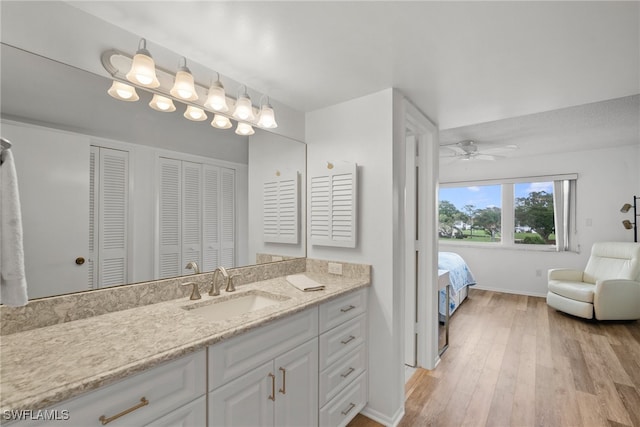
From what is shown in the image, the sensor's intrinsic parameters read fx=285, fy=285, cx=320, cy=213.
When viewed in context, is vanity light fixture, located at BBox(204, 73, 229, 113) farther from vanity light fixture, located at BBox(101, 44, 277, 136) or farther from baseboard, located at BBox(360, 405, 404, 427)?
baseboard, located at BBox(360, 405, 404, 427)

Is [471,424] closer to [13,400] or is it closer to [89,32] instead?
[13,400]

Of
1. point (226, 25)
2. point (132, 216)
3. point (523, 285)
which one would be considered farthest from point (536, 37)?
point (523, 285)

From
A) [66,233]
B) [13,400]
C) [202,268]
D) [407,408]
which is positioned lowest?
[407,408]

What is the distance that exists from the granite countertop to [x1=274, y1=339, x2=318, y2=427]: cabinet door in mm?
241

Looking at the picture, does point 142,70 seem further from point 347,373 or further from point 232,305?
point 347,373

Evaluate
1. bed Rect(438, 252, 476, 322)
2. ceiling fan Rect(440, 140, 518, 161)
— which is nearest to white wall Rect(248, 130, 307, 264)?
bed Rect(438, 252, 476, 322)

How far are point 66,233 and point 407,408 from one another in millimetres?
2333

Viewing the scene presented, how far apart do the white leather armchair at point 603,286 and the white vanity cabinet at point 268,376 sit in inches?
155

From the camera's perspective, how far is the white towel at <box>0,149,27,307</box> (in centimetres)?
90

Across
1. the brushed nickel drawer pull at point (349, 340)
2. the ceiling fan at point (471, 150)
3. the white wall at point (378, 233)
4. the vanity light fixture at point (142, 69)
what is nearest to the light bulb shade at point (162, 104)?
the vanity light fixture at point (142, 69)

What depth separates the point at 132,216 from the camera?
142 cm

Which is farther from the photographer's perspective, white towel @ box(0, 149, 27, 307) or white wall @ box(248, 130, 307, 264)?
white wall @ box(248, 130, 307, 264)

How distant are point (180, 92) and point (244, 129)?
21.0 inches

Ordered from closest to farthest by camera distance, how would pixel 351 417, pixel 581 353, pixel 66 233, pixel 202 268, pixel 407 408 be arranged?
pixel 66 233
pixel 202 268
pixel 351 417
pixel 407 408
pixel 581 353
